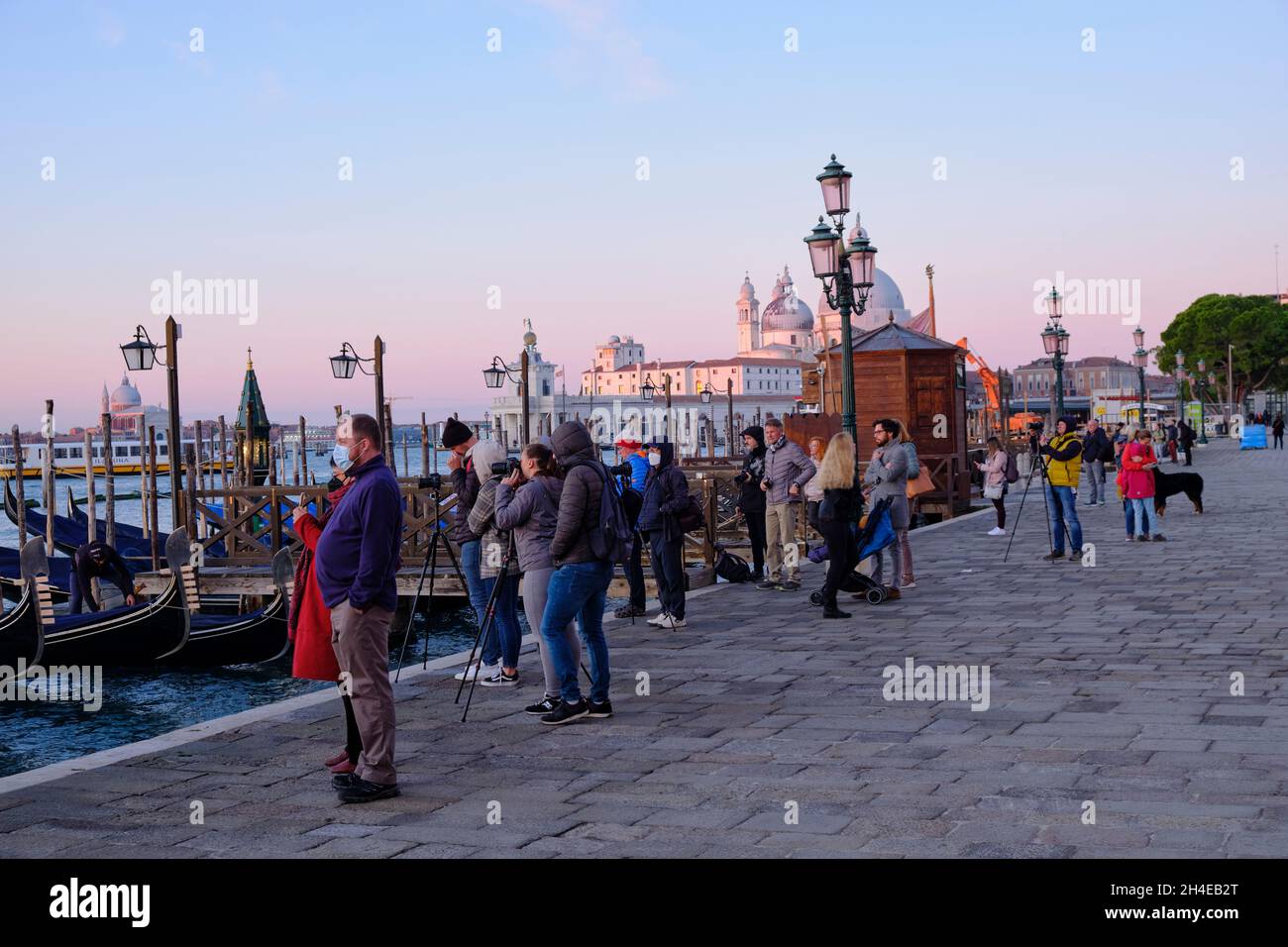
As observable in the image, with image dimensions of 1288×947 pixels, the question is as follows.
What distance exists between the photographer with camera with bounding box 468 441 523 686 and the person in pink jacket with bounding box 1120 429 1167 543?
9511 mm

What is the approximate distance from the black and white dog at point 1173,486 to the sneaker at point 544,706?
11.4 metres

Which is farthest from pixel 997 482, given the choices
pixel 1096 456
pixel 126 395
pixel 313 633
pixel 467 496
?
pixel 126 395

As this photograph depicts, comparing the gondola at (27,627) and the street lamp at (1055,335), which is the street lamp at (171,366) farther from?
the street lamp at (1055,335)

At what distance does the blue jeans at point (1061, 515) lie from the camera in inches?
530

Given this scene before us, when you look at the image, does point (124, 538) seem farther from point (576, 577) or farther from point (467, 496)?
point (576, 577)

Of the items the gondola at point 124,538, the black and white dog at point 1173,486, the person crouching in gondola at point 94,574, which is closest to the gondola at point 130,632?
the person crouching in gondola at point 94,574

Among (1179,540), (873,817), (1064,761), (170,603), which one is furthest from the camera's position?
(1179,540)

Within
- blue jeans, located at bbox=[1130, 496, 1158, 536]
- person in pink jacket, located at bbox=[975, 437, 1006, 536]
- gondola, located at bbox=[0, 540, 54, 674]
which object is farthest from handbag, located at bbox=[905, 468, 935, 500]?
gondola, located at bbox=[0, 540, 54, 674]
